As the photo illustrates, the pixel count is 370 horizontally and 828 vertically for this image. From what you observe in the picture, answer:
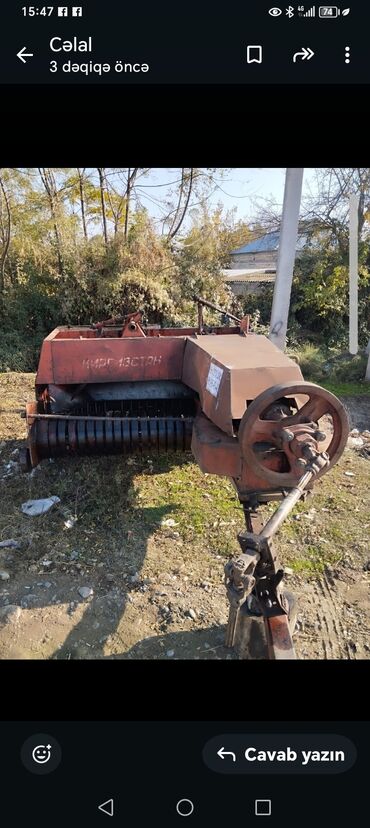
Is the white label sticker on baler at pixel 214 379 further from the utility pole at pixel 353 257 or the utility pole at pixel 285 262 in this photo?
the utility pole at pixel 285 262

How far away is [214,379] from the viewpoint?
2.94m

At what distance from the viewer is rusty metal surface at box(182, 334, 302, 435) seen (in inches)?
106

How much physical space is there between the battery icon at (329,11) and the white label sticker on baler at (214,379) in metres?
1.90

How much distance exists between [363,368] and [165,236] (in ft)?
18.3

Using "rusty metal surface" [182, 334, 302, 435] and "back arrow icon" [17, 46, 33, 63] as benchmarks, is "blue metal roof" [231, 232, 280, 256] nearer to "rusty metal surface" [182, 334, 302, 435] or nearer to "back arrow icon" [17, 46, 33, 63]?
"rusty metal surface" [182, 334, 302, 435]

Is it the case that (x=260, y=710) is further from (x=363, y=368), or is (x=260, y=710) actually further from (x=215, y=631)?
(x=363, y=368)

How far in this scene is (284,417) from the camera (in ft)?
7.57

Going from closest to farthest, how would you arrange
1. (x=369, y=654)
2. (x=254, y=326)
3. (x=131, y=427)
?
(x=369, y=654)
(x=131, y=427)
(x=254, y=326)

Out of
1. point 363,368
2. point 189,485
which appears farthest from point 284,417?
point 363,368

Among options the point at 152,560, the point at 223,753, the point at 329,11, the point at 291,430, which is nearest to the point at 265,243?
the point at 152,560

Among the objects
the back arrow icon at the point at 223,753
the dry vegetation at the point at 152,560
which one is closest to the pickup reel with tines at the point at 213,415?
the dry vegetation at the point at 152,560

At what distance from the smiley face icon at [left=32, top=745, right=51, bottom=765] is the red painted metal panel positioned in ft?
9.75

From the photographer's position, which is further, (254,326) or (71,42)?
(254,326)

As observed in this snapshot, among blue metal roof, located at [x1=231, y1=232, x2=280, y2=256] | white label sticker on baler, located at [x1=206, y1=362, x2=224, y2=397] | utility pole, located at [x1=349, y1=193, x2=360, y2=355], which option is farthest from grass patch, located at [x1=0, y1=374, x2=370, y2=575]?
blue metal roof, located at [x1=231, y1=232, x2=280, y2=256]
